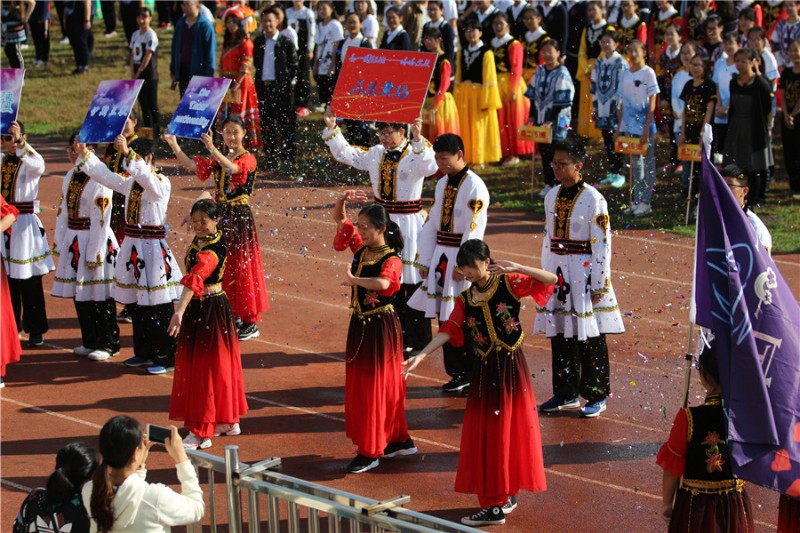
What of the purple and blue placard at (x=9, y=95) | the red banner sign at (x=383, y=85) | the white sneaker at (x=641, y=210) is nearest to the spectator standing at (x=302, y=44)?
the white sneaker at (x=641, y=210)

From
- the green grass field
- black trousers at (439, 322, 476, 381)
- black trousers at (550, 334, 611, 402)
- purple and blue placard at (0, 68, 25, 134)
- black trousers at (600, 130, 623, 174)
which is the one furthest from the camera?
black trousers at (600, 130, 623, 174)

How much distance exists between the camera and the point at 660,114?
682 inches

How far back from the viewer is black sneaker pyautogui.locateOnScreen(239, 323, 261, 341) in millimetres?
11875

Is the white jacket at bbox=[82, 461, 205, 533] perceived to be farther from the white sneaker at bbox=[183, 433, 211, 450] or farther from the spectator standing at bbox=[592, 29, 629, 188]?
the spectator standing at bbox=[592, 29, 629, 188]

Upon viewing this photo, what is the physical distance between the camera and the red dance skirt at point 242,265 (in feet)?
37.6

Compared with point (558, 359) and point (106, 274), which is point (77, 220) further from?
point (558, 359)

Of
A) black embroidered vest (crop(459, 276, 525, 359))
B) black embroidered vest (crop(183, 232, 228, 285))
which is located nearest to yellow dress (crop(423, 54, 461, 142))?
black embroidered vest (crop(183, 232, 228, 285))

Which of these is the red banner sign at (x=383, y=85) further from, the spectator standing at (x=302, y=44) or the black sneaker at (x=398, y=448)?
the spectator standing at (x=302, y=44)

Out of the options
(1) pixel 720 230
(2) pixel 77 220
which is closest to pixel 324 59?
(2) pixel 77 220

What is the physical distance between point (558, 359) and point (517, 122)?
8.74 metres

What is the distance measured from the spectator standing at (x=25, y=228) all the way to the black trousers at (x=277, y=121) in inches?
278

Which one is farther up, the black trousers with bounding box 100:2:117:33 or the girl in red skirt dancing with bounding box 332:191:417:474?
the black trousers with bounding box 100:2:117:33

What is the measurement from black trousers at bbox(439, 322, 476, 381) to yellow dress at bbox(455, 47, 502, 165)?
25.5 ft

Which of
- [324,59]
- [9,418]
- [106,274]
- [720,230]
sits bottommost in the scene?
[9,418]
